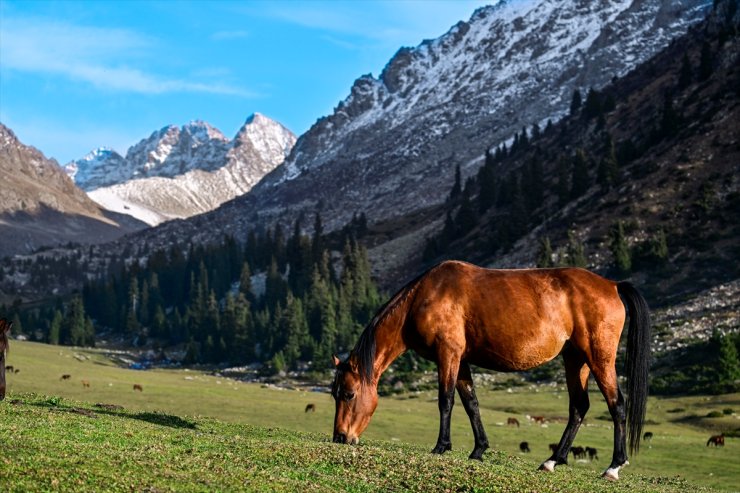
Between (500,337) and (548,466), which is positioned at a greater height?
(500,337)

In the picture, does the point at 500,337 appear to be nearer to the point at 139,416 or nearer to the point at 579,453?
the point at 139,416

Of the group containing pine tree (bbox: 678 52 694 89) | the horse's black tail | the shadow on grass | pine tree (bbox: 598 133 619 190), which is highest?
pine tree (bbox: 678 52 694 89)

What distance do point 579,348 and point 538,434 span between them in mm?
36586

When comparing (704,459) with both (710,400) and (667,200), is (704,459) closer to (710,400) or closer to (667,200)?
(710,400)

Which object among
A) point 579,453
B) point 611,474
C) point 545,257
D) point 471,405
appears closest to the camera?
point 611,474

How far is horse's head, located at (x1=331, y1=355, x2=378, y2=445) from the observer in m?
17.0

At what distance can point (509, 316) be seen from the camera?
16984 mm

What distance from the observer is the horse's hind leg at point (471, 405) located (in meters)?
17.2

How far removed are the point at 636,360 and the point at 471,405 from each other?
396 centimetres

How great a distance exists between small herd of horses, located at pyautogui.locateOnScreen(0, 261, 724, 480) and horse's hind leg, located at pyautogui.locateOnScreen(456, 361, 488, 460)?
3cm

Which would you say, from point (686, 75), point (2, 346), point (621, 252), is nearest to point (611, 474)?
point (2, 346)

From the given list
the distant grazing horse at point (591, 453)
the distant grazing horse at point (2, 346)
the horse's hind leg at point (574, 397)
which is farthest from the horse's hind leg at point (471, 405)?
the distant grazing horse at point (591, 453)

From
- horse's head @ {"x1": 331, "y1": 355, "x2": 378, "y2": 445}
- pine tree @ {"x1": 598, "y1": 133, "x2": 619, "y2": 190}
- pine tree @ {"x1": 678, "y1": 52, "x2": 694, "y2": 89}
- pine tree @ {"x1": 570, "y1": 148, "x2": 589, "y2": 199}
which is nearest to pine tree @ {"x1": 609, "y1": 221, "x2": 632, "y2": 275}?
pine tree @ {"x1": 598, "y1": 133, "x2": 619, "y2": 190}

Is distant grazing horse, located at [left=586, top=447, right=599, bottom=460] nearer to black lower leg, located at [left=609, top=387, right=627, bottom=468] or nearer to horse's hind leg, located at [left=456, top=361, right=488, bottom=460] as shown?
black lower leg, located at [left=609, top=387, right=627, bottom=468]
